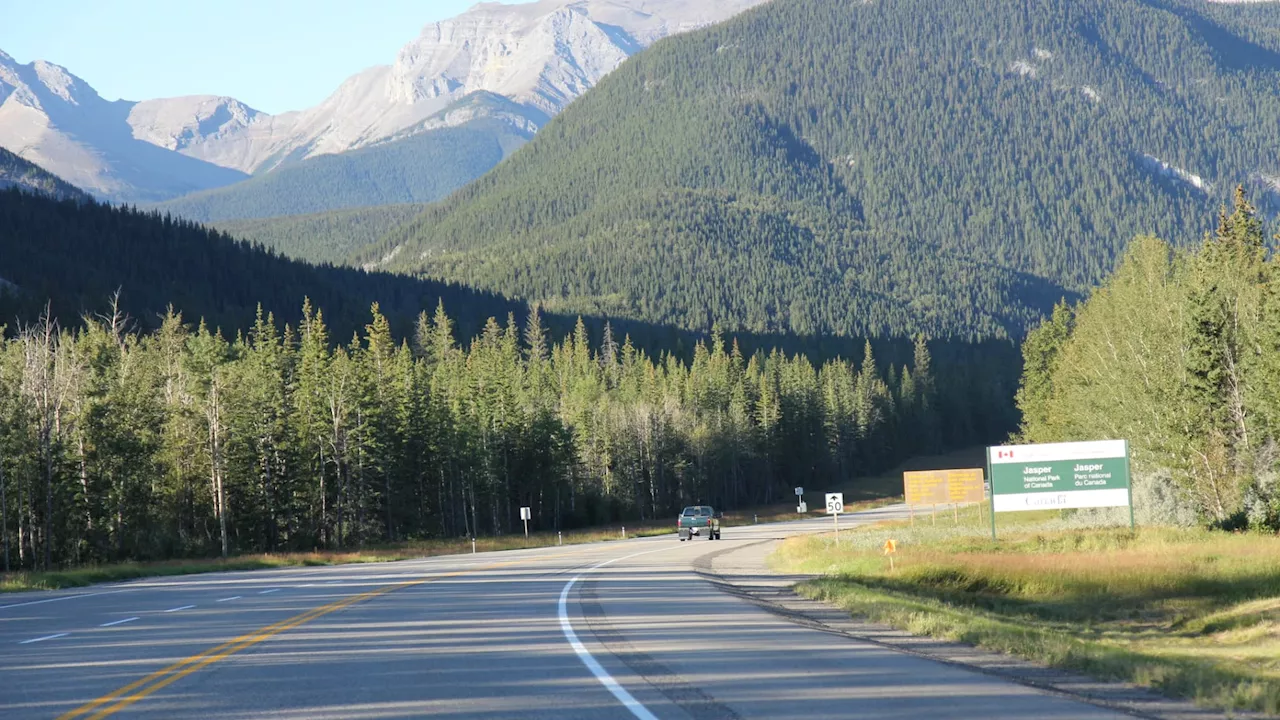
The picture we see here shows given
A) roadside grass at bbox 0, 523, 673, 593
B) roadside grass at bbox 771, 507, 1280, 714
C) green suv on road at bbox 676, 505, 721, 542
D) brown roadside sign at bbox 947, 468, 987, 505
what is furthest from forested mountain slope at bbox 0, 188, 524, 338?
roadside grass at bbox 771, 507, 1280, 714

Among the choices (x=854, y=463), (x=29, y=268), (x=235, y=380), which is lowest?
(x=854, y=463)

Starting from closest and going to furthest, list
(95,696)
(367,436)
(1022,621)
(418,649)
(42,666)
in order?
(95,696), (42,666), (418,649), (1022,621), (367,436)

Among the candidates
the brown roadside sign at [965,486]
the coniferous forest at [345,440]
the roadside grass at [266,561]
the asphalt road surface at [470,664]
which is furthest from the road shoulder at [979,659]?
the brown roadside sign at [965,486]

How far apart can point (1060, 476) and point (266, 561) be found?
32.0 meters

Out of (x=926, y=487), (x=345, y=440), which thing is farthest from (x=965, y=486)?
(x=345, y=440)

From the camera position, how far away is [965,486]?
71.0m

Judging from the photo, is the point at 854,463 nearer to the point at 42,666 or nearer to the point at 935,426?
the point at 935,426

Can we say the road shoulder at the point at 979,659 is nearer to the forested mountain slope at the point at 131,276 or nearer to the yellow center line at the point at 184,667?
the yellow center line at the point at 184,667

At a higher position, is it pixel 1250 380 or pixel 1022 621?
pixel 1250 380

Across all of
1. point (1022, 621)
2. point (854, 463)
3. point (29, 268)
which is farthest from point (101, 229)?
point (1022, 621)

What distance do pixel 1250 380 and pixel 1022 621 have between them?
90.3ft

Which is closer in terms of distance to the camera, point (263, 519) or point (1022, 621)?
point (1022, 621)

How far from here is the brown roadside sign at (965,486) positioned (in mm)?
70438

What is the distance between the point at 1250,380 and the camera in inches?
1809
